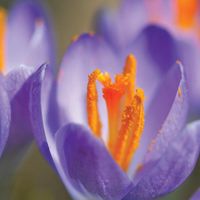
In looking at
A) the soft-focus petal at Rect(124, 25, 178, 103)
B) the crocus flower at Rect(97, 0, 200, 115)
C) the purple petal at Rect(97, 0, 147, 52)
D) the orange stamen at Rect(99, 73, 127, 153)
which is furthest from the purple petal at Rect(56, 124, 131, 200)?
the purple petal at Rect(97, 0, 147, 52)

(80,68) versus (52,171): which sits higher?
(80,68)

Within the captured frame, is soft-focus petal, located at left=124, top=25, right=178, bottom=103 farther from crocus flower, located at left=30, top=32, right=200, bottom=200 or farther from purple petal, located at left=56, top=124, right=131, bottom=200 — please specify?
purple petal, located at left=56, top=124, right=131, bottom=200

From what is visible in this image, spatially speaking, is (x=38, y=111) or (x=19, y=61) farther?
(x=19, y=61)

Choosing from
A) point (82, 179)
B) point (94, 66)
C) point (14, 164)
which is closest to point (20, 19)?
point (94, 66)

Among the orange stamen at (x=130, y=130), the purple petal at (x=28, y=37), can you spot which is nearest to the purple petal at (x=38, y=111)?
the orange stamen at (x=130, y=130)

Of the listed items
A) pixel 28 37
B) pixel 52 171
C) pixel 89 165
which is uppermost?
pixel 28 37

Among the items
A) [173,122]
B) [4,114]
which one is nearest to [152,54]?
[173,122]

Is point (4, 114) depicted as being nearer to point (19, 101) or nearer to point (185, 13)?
point (19, 101)

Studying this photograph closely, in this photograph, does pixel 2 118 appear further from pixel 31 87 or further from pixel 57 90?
pixel 57 90
